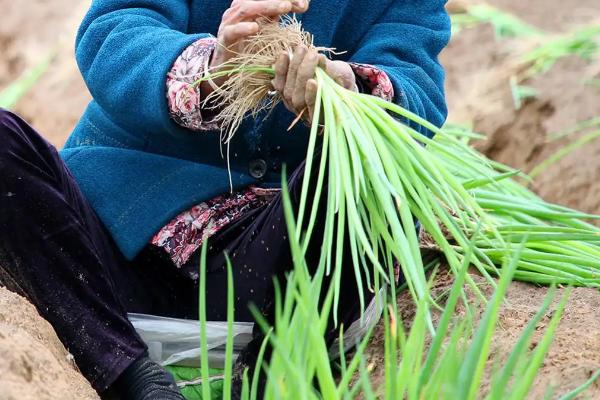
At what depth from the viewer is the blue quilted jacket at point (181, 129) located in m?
1.78

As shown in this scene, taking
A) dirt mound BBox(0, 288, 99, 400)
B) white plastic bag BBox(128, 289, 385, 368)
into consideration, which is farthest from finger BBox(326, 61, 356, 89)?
dirt mound BBox(0, 288, 99, 400)

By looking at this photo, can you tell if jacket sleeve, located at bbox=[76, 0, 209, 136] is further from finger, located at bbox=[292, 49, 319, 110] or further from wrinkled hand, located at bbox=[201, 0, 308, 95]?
finger, located at bbox=[292, 49, 319, 110]

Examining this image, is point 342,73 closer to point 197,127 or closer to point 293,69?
point 293,69

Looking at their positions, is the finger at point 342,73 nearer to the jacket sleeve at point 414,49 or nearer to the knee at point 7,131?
A: the jacket sleeve at point 414,49

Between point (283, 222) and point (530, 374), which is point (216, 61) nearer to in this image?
point (283, 222)

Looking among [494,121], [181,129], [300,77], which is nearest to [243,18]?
[300,77]

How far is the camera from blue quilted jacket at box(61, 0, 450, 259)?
178 cm

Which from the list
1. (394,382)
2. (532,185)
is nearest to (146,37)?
(394,382)

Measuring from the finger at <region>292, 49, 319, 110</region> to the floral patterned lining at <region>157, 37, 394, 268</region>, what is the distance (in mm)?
163

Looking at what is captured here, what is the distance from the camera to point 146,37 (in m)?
1.74

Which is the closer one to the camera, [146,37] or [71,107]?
[146,37]

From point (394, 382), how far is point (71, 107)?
10.3 ft

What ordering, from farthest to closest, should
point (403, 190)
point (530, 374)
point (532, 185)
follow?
point (532, 185) → point (403, 190) → point (530, 374)

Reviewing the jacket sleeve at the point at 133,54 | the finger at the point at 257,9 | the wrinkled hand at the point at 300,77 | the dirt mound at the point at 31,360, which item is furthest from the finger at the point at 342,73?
the dirt mound at the point at 31,360
